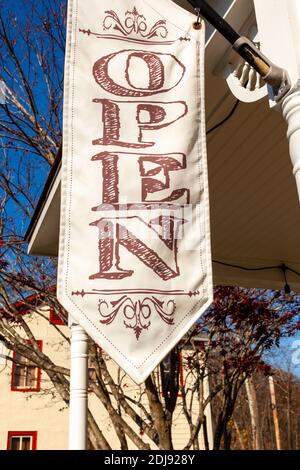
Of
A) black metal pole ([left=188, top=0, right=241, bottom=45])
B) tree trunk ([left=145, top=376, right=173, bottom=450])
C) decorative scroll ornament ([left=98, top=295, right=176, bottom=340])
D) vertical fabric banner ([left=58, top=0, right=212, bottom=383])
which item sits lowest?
tree trunk ([left=145, top=376, right=173, bottom=450])

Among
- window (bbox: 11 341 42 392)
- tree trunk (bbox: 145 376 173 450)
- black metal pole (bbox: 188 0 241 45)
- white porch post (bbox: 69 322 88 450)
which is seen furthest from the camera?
window (bbox: 11 341 42 392)

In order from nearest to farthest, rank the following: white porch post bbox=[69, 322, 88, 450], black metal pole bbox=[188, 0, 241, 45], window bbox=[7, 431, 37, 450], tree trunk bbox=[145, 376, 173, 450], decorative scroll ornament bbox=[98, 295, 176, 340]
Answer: decorative scroll ornament bbox=[98, 295, 176, 340]
black metal pole bbox=[188, 0, 241, 45]
white porch post bbox=[69, 322, 88, 450]
tree trunk bbox=[145, 376, 173, 450]
window bbox=[7, 431, 37, 450]

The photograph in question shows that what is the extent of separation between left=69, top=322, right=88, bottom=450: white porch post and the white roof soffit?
1.07m

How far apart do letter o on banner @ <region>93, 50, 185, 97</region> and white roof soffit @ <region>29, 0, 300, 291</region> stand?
375 millimetres

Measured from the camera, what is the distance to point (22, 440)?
15.8m

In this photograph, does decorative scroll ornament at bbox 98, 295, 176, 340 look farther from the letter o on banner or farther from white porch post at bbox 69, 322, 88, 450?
white porch post at bbox 69, 322, 88, 450

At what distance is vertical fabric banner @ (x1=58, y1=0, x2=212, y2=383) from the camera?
76.5 inches

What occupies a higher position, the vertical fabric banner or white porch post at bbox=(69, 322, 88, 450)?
the vertical fabric banner

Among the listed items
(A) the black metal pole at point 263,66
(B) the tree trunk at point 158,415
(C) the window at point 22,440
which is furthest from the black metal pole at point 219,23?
(C) the window at point 22,440

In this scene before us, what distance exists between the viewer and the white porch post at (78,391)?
4.11 m

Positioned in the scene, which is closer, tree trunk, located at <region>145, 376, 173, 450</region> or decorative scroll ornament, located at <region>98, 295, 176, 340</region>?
decorative scroll ornament, located at <region>98, 295, 176, 340</region>

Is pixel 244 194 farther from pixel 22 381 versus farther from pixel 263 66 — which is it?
pixel 22 381

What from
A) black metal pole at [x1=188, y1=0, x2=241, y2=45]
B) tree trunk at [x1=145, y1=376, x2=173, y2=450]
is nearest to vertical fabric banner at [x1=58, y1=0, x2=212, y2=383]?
black metal pole at [x1=188, y1=0, x2=241, y2=45]
